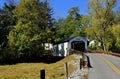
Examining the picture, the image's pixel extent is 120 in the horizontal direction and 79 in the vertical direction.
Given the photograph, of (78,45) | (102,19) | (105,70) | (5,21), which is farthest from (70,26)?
(105,70)

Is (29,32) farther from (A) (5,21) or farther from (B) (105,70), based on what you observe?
(B) (105,70)

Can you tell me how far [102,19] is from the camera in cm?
7488

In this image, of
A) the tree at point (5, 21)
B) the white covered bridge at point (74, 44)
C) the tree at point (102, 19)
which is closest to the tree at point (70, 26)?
the tree at point (102, 19)

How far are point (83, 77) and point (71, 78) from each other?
124cm

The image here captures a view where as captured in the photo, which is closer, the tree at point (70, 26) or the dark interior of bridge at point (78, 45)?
the dark interior of bridge at point (78, 45)

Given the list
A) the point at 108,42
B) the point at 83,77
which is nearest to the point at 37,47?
the point at 108,42

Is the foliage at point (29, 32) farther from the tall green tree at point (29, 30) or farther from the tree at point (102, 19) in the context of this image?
the tree at point (102, 19)

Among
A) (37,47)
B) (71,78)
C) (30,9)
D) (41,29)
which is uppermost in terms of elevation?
(30,9)

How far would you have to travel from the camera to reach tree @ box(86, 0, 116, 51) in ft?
247

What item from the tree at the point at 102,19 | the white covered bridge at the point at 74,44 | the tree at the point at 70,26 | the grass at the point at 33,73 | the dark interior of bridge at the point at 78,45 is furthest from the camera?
the tree at the point at 70,26

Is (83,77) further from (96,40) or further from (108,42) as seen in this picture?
(96,40)

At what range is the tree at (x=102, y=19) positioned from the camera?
7519 cm

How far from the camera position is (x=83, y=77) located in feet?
72.3

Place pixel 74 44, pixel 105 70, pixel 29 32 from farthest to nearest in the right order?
1. pixel 74 44
2. pixel 29 32
3. pixel 105 70
